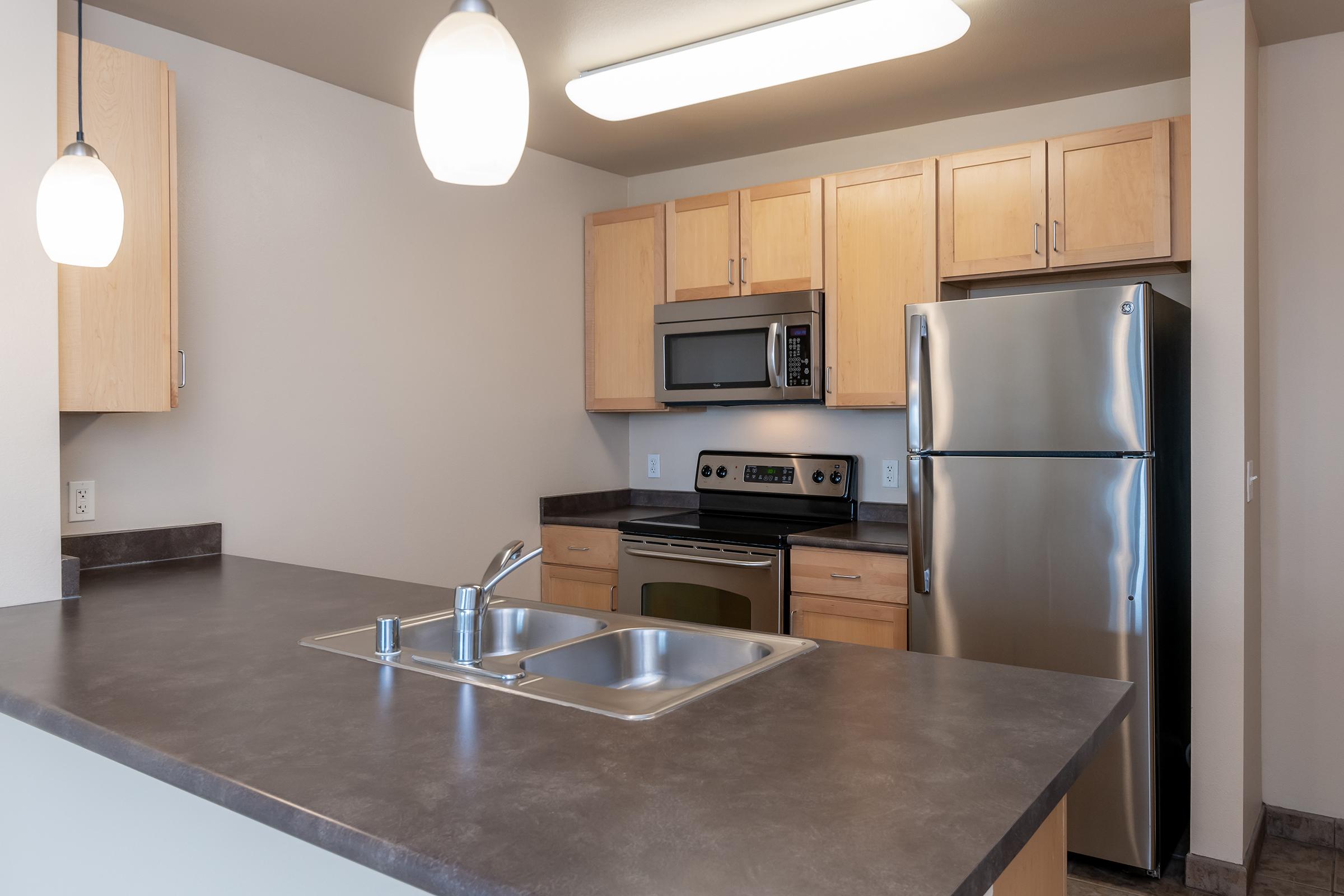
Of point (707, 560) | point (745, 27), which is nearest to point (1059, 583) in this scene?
point (707, 560)

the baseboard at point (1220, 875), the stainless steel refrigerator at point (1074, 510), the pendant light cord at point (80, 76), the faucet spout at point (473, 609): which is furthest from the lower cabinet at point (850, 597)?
the pendant light cord at point (80, 76)

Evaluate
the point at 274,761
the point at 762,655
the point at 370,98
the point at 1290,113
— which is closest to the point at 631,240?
the point at 370,98

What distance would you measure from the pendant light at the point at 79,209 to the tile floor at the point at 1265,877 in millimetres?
2834

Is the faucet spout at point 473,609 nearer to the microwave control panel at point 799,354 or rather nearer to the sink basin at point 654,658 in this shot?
the sink basin at point 654,658

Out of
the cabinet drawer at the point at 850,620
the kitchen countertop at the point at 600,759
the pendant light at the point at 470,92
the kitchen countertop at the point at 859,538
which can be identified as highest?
the pendant light at the point at 470,92

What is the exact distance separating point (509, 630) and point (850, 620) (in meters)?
1.45

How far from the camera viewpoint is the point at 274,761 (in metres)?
1.09

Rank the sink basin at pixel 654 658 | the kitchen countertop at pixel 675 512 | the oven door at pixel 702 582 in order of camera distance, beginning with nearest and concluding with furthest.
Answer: the sink basin at pixel 654 658
the kitchen countertop at pixel 675 512
the oven door at pixel 702 582

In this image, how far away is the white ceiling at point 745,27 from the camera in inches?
98.4

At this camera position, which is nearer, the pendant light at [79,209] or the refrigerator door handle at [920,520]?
the pendant light at [79,209]

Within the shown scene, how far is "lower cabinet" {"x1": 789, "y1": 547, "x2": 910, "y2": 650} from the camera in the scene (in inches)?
117

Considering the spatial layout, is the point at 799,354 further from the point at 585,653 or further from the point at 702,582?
the point at 585,653

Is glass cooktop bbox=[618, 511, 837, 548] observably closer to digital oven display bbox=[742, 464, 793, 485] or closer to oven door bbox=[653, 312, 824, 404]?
digital oven display bbox=[742, 464, 793, 485]

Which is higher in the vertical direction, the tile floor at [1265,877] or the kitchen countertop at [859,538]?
the kitchen countertop at [859,538]
